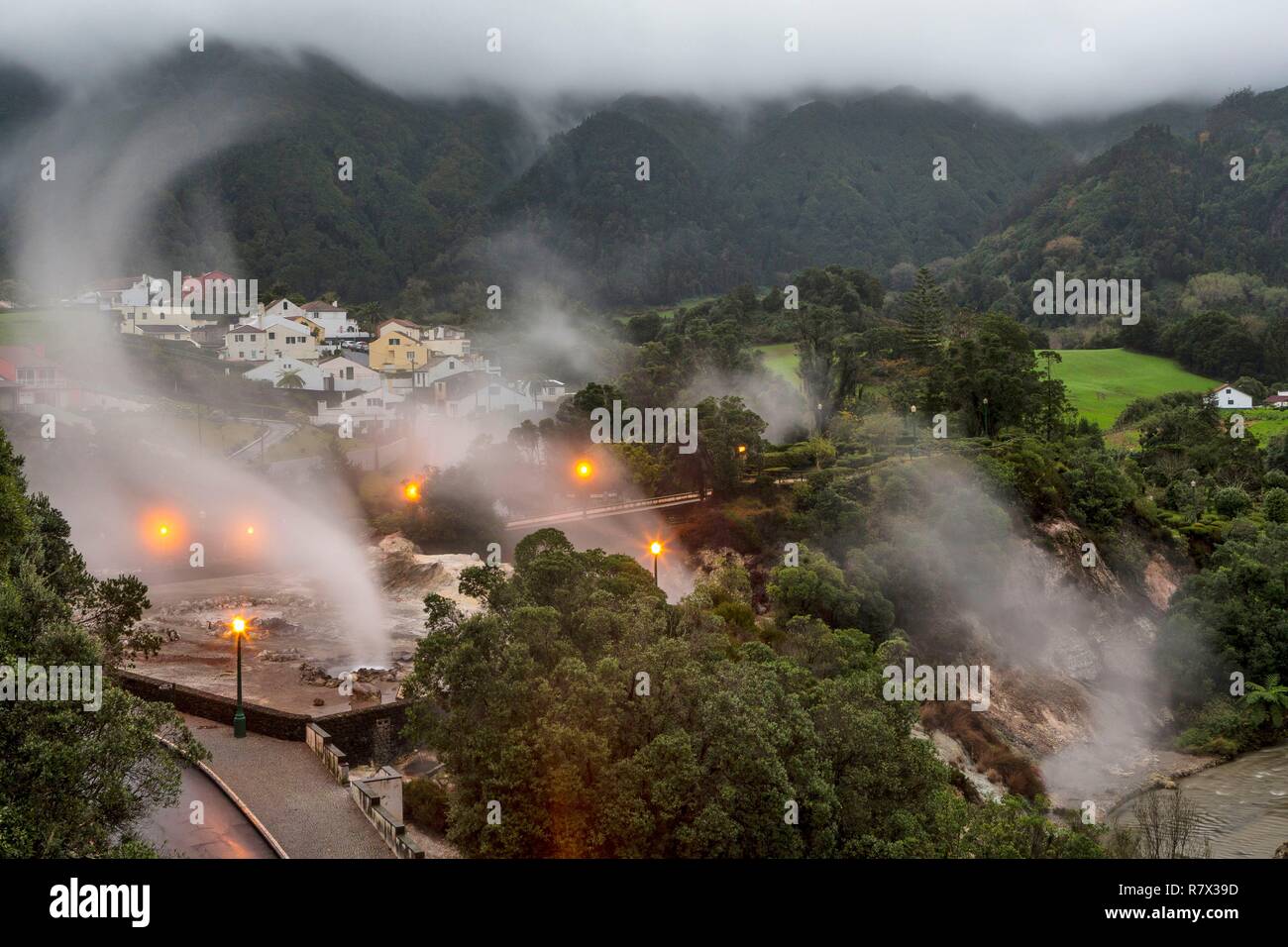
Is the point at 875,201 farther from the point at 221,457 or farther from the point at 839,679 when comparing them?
the point at 839,679

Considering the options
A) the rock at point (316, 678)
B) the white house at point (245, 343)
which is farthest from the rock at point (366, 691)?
the white house at point (245, 343)

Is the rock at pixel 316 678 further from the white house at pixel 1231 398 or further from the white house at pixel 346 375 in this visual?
the white house at pixel 1231 398

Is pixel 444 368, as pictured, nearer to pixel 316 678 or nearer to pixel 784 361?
pixel 784 361

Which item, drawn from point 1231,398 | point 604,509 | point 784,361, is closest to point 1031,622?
point 604,509

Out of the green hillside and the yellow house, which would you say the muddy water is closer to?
the green hillside
